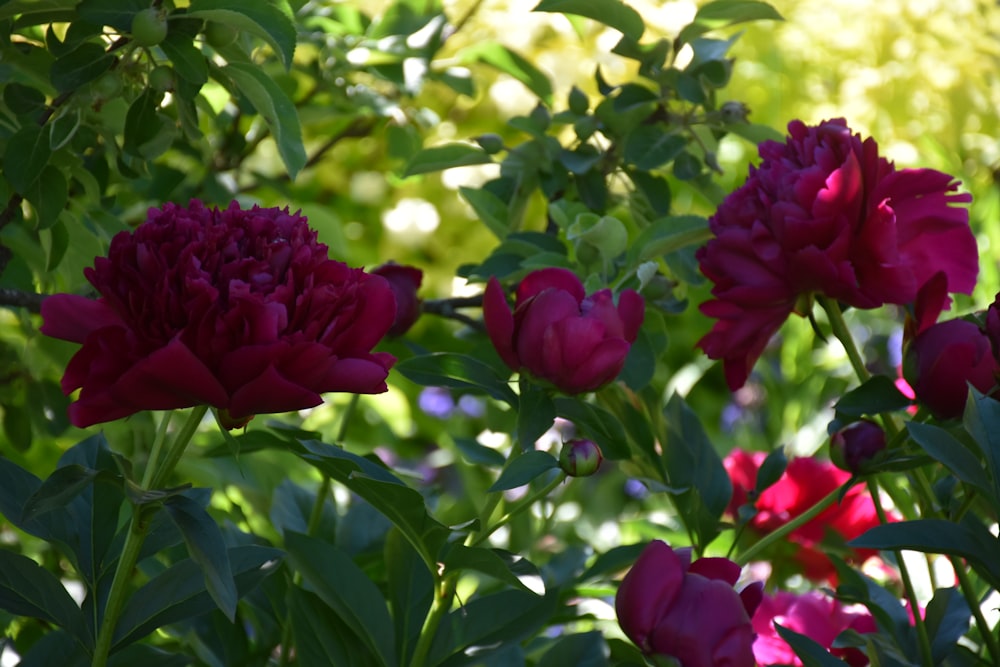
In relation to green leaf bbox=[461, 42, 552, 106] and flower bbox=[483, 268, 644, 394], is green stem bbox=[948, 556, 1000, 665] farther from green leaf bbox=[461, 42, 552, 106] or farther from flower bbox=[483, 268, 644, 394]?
green leaf bbox=[461, 42, 552, 106]

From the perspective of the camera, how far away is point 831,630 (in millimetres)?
563

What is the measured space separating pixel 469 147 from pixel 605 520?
1.90 ft

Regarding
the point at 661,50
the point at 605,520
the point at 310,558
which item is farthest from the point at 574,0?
the point at 605,520

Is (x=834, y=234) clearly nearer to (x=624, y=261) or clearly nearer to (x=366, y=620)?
(x=624, y=261)

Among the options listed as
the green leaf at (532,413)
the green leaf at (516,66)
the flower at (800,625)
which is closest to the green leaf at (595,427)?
the green leaf at (532,413)

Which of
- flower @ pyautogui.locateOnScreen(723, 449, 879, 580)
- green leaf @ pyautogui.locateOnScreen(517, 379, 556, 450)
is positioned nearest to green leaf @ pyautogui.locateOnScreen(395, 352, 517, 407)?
green leaf @ pyautogui.locateOnScreen(517, 379, 556, 450)

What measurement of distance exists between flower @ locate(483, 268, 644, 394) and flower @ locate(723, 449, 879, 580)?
0.32m

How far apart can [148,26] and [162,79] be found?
0.17 feet

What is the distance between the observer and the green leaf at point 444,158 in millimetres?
660

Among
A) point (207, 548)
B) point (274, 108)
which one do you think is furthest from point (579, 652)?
point (274, 108)

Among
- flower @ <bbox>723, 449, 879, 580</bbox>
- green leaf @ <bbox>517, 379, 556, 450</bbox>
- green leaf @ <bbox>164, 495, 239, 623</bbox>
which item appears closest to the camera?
green leaf @ <bbox>164, 495, 239, 623</bbox>

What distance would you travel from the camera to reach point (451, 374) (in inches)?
18.7

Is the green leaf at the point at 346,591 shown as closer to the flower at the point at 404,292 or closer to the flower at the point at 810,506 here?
the flower at the point at 404,292

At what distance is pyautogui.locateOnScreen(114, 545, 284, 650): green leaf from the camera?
0.43m
